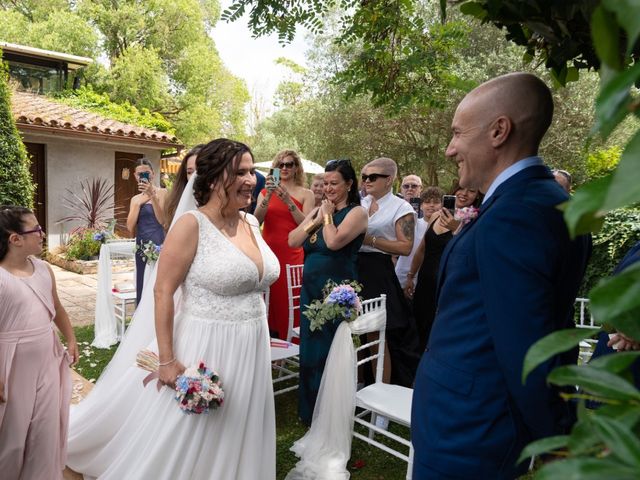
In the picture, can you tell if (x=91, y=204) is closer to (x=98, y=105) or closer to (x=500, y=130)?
(x=98, y=105)

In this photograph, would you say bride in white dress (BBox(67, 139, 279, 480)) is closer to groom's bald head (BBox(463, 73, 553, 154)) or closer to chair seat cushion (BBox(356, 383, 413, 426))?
chair seat cushion (BBox(356, 383, 413, 426))

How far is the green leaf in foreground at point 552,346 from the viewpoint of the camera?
21.6 inches

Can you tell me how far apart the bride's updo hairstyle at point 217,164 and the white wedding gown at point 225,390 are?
19 cm

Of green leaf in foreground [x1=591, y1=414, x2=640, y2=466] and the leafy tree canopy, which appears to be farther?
the leafy tree canopy

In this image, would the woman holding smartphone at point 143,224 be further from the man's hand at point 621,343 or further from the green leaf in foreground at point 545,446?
the green leaf in foreground at point 545,446

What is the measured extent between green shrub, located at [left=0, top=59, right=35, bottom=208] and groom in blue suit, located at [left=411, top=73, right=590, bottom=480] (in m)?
10.2

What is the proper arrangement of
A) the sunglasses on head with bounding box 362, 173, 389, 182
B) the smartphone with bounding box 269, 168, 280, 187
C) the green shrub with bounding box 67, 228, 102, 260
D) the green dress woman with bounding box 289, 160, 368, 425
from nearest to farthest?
the green dress woman with bounding box 289, 160, 368, 425, the sunglasses on head with bounding box 362, 173, 389, 182, the smartphone with bounding box 269, 168, 280, 187, the green shrub with bounding box 67, 228, 102, 260

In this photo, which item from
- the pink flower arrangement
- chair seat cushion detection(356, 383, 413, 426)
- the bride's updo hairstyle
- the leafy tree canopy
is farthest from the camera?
the leafy tree canopy

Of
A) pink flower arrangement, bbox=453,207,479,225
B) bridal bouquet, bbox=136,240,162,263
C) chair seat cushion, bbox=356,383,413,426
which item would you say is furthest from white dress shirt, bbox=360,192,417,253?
bridal bouquet, bbox=136,240,162,263

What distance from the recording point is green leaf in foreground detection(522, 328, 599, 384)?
1.80 ft

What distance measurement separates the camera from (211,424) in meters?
2.76

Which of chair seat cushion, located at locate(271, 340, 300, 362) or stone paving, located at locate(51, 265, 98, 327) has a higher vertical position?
chair seat cushion, located at locate(271, 340, 300, 362)

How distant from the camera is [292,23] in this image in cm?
280

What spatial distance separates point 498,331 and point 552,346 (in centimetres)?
93
